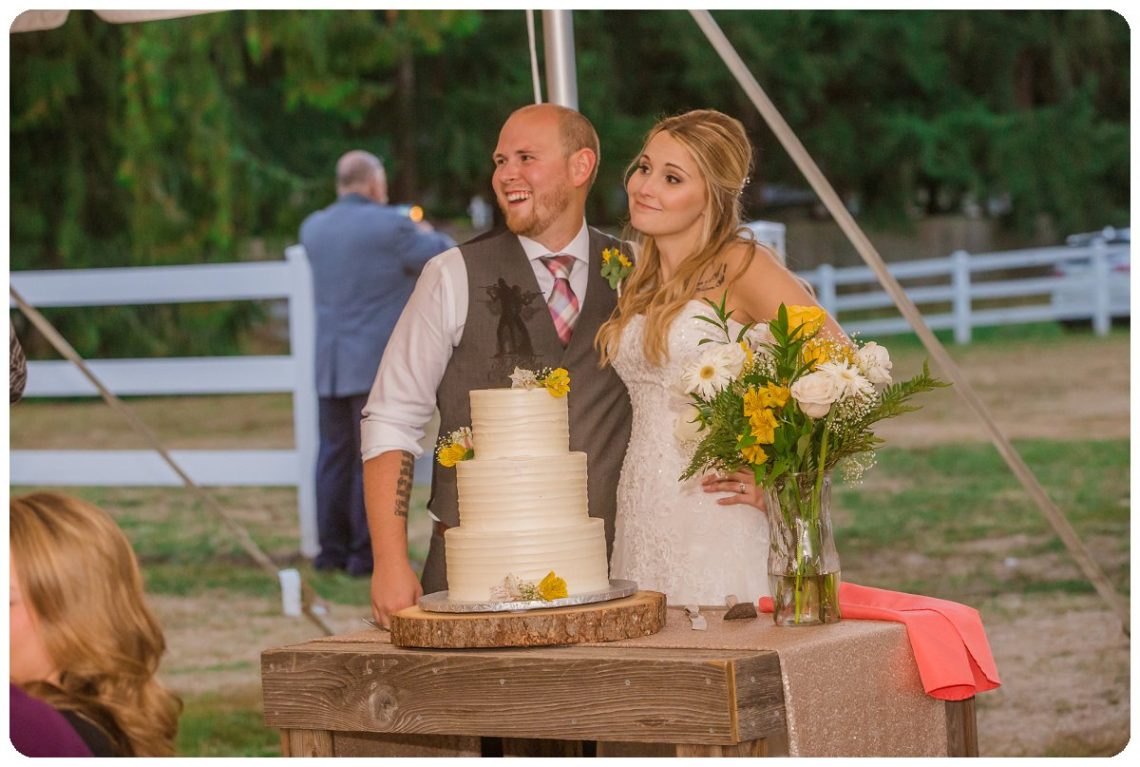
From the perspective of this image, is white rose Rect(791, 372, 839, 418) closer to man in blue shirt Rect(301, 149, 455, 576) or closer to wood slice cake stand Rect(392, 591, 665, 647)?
wood slice cake stand Rect(392, 591, 665, 647)

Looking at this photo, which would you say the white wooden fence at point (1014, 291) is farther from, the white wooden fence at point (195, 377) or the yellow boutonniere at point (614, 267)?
the yellow boutonniere at point (614, 267)

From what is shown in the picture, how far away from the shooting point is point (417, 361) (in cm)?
318

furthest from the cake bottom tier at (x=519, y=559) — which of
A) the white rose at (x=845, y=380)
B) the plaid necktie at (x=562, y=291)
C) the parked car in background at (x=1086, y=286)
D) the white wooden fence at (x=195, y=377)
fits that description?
the parked car in background at (x=1086, y=286)

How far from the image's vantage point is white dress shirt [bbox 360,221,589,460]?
10.3ft

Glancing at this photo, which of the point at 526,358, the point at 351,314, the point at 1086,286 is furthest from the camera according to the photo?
the point at 1086,286

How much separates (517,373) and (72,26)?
10941 millimetres

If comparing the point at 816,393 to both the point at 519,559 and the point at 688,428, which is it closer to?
the point at 688,428

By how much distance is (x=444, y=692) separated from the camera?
2.45m

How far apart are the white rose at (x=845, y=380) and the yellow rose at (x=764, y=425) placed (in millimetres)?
103

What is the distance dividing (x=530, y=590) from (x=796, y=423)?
489 millimetres

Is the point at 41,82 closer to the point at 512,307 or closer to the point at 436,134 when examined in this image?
the point at 436,134

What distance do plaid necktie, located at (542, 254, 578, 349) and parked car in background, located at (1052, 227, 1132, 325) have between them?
13045 mm

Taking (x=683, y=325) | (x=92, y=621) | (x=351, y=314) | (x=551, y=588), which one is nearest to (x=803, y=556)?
(x=551, y=588)

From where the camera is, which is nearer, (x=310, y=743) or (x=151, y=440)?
(x=310, y=743)
